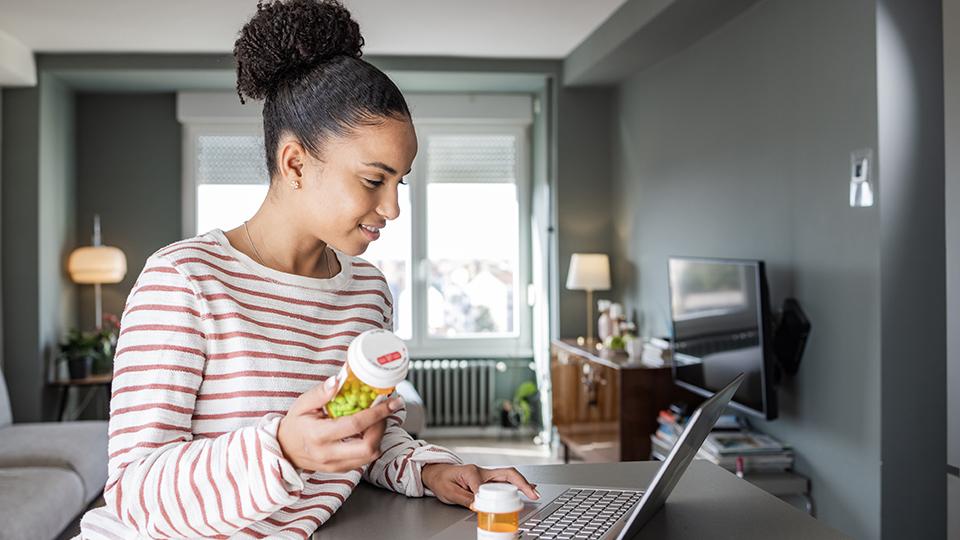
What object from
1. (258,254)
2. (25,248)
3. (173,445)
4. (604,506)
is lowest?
(604,506)

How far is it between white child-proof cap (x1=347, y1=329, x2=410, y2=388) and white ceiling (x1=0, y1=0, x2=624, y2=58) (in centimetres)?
369

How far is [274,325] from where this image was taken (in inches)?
43.4

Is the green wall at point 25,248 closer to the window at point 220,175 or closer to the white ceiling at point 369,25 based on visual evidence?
the white ceiling at point 369,25

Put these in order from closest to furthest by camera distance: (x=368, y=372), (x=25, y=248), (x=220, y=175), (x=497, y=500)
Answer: (x=368, y=372) → (x=497, y=500) → (x=25, y=248) → (x=220, y=175)

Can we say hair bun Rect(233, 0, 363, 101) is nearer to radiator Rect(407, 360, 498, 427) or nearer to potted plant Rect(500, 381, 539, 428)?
potted plant Rect(500, 381, 539, 428)

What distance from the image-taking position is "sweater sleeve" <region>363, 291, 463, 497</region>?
1.22m

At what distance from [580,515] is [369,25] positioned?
4067 millimetres

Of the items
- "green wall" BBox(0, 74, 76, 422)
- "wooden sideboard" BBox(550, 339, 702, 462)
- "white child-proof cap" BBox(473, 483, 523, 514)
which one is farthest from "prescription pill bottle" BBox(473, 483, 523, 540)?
"green wall" BBox(0, 74, 76, 422)

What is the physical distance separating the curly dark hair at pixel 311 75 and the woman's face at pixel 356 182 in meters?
0.02

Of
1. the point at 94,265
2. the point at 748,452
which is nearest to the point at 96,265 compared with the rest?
the point at 94,265

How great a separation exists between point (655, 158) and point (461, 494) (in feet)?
13.4

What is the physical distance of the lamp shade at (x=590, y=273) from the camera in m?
5.42

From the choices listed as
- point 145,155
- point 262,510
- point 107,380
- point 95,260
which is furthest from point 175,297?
point 145,155

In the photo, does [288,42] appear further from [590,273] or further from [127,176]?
[127,176]
